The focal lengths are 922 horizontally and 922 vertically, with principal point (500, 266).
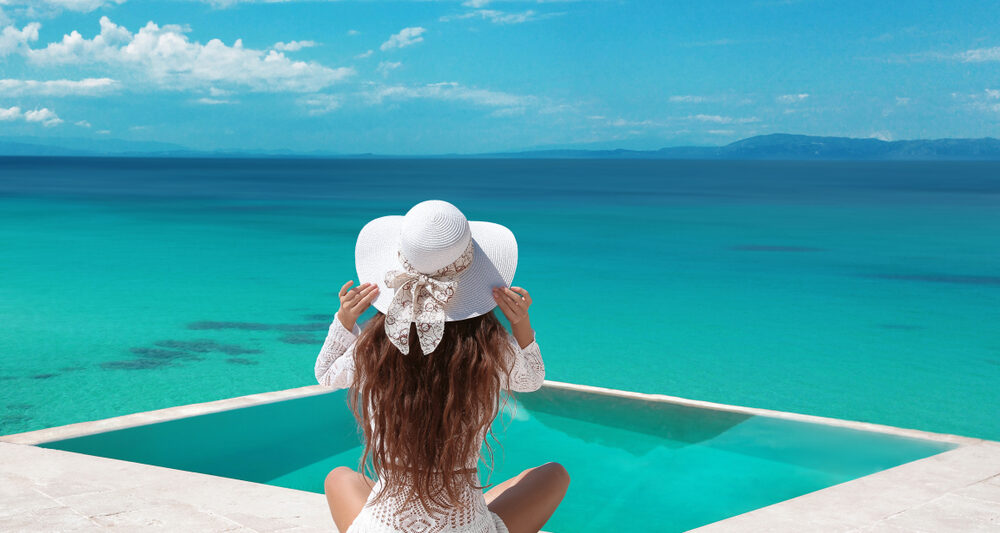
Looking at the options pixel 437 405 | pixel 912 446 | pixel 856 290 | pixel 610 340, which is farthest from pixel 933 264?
pixel 437 405

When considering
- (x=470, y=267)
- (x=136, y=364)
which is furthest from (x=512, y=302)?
(x=136, y=364)

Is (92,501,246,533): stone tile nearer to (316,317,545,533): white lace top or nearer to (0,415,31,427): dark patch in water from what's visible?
(316,317,545,533): white lace top

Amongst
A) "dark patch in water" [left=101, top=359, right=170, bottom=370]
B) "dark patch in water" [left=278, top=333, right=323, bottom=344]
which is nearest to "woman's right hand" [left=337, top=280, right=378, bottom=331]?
"dark patch in water" [left=101, top=359, right=170, bottom=370]

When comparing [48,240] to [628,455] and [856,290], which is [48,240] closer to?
[856,290]

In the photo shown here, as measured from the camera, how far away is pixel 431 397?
2189 mm

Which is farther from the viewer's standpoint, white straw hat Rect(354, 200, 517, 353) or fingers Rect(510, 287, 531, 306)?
fingers Rect(510, 287, 531, 306)

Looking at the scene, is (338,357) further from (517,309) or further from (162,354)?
(162,354)

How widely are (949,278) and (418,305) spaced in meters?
16.9

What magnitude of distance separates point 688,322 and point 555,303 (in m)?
2.32

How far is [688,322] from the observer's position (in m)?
12.1

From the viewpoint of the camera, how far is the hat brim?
2.19 metres

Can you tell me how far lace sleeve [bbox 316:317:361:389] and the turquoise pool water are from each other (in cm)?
251

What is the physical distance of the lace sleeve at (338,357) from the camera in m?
2.34

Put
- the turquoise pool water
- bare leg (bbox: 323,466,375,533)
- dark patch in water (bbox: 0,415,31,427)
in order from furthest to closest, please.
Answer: dark patch in water (bbox: 0,415,31,427)
the turquoise pool water
bare leg (bbox: 323,466,375,533)
